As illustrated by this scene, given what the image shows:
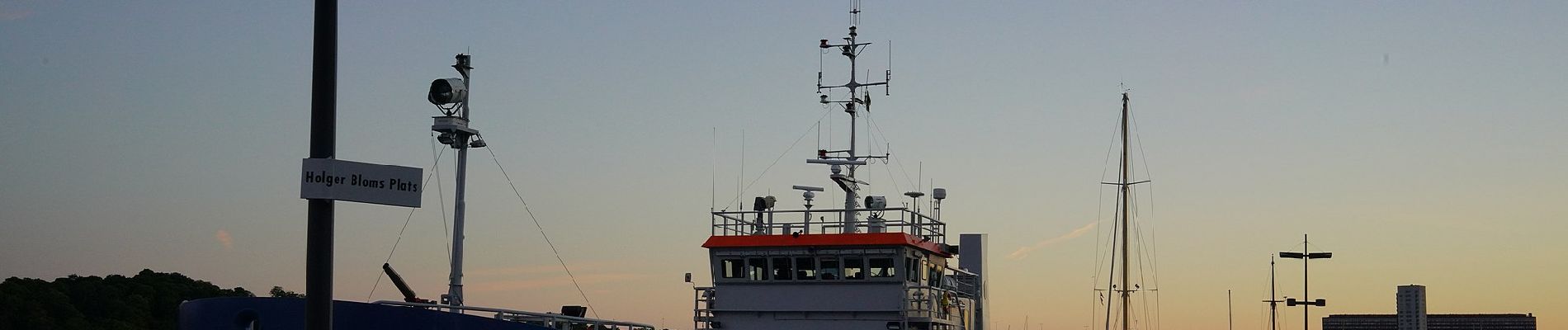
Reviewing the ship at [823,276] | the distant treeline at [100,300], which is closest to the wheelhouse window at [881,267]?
the ship at [823,276]

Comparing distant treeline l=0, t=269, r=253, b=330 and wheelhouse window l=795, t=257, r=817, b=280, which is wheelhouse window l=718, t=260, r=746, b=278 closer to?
wheelhouse window l=795, t=257, r=817, b=280

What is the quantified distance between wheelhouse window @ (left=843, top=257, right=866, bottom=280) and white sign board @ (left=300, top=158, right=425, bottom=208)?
80.3ft

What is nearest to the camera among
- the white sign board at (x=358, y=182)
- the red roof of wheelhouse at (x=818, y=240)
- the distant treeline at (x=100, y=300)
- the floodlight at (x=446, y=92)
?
the white sign board at (x=358, y=182)

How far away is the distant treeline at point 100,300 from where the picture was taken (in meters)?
69.4

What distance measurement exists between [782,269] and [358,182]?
2505 cm

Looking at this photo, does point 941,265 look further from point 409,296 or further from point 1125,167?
A: point 1125,167

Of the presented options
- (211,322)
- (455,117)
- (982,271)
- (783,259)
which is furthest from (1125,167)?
(211,322)

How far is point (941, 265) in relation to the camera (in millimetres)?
39219

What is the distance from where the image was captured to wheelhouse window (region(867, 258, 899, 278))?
35.3 metres

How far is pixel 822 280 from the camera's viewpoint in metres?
35.6

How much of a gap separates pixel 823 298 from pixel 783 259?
135cm

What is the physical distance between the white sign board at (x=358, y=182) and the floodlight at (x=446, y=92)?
60.9 feet

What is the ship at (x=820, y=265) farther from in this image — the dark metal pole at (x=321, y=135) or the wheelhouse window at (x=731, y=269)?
the dark metal pole at (x=321, y=135)

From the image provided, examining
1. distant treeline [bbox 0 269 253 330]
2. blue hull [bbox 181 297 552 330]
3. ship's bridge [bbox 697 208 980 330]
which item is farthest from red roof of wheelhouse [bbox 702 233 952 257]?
distant treeline [bbox 0 269 253 330]
